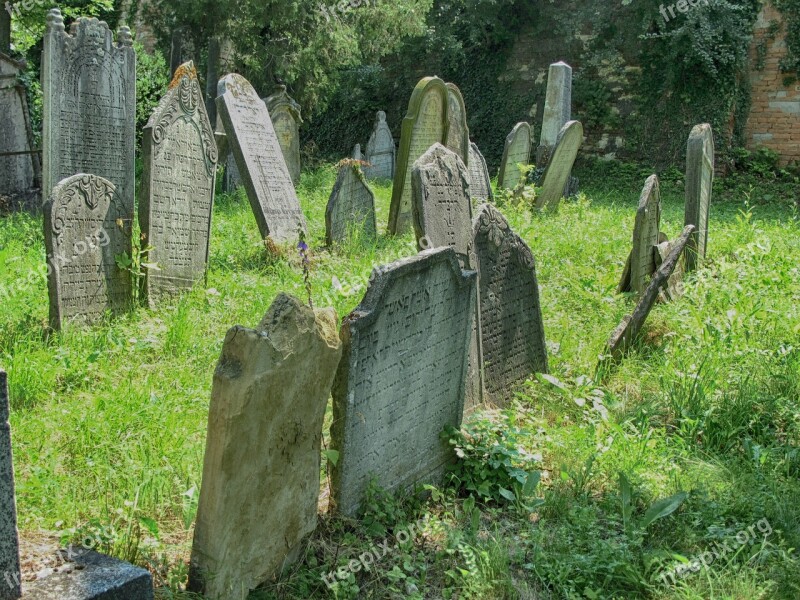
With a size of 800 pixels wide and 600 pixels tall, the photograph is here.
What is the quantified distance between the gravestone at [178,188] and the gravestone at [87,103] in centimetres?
92

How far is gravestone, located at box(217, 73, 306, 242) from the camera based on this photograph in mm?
7656

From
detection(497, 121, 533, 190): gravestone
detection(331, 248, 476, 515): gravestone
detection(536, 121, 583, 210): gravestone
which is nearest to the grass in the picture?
detection(331, 248, 476, 515): gravestone

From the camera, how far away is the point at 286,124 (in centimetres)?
1284

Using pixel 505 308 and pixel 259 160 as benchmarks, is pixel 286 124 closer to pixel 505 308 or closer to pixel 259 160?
pixel 259 160

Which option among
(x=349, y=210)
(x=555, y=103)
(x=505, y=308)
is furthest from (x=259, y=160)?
(x=555, y=103)

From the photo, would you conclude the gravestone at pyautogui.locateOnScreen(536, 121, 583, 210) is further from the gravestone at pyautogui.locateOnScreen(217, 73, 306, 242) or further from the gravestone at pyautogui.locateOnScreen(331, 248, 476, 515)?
the gravestone at pyautogui.locateOnScreen(331, 248, 476, 515)

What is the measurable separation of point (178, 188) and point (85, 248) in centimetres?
106

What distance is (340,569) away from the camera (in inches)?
124

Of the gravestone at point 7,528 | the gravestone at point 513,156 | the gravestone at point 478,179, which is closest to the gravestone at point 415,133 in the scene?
the gravestone at point 478,179

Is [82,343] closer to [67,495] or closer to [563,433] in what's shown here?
[67,495]

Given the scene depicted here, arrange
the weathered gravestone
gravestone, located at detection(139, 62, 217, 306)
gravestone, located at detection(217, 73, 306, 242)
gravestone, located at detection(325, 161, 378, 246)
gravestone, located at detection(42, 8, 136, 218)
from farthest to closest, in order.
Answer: gravestone, located at detection(325, 161, 378, 246) → gravestone, located at detection(217, 73, 306, 242) → gravestone, located at detection(42, 8, 136, 218) → gravestone, located at detection(139, 62, 217, 306) → the weathered gravestone

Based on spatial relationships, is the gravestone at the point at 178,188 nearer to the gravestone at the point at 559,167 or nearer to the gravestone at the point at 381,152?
the gravestone at the point at 559,167

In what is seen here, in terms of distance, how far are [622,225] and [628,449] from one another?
5944 mm

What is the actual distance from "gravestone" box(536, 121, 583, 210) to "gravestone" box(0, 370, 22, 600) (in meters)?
8.95
